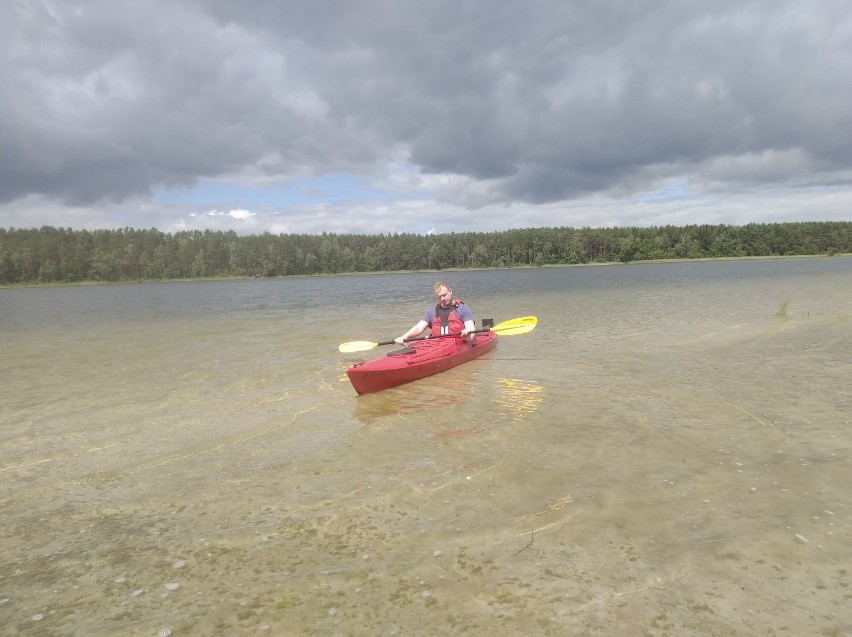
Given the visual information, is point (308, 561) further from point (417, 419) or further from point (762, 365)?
point (762, 365)

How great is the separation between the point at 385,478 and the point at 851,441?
5952mm

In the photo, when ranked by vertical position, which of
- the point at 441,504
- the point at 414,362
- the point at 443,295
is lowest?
the point at 441,504

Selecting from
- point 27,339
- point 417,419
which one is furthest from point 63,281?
point 417,419

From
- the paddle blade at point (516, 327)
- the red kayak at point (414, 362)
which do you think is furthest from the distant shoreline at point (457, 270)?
the red kayak at point (414, 362)

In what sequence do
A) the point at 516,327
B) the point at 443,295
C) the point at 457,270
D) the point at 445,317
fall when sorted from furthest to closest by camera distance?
1. the point at 457,270
2. the point at 516,327
3. the point at 445,317
4. the point at 443,295

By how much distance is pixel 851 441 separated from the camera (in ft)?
22.6

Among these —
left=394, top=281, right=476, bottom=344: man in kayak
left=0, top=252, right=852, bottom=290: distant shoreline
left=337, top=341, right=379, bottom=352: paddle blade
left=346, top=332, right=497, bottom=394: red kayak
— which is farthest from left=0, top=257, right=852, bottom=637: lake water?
left=0, top=252, right=852, bottom=290: distant shoreline

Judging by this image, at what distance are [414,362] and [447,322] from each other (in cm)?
276

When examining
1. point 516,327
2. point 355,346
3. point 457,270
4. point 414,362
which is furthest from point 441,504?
point 457,270

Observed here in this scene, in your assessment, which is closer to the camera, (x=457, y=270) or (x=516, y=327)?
(x=516, y=327)

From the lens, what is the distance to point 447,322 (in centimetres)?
1438

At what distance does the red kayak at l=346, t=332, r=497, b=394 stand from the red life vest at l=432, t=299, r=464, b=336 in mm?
498

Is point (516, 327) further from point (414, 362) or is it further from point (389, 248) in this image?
point (389, 248)

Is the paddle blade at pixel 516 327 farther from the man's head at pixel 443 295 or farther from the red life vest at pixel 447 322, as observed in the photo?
the man's head at pixel 443 295
